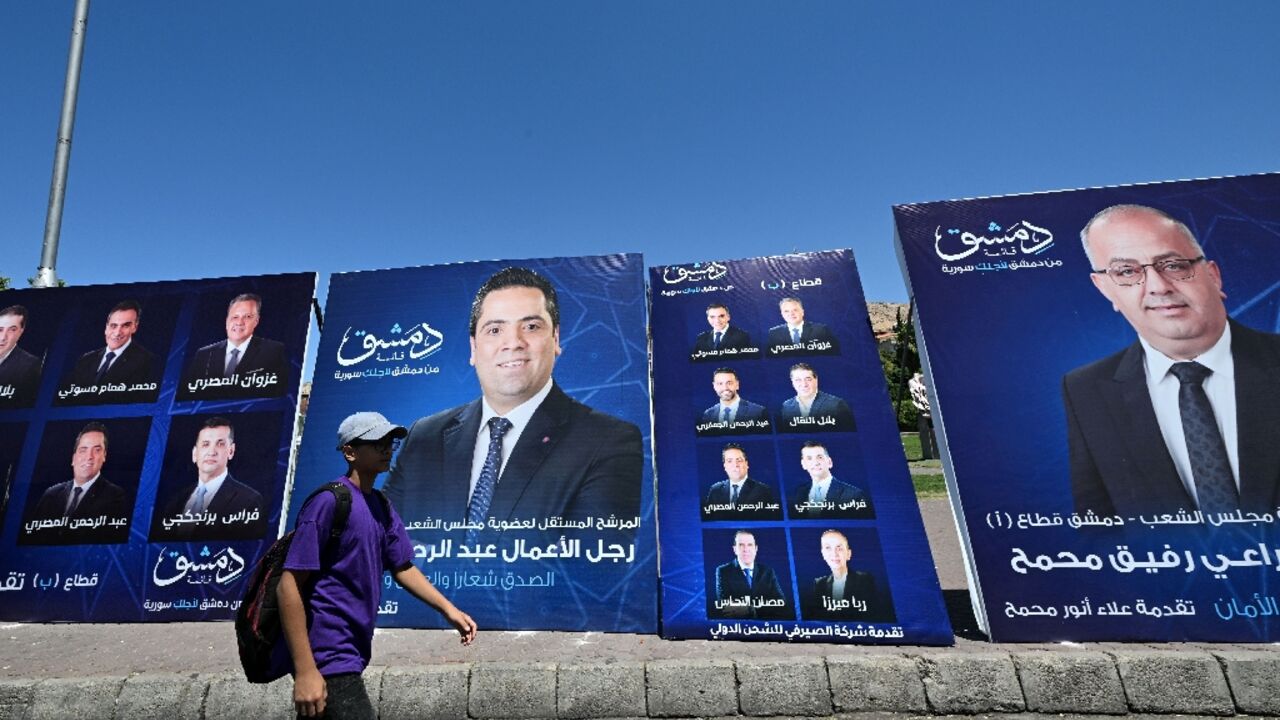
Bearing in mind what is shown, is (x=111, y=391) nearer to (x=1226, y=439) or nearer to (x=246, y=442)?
(x=246, y=442)

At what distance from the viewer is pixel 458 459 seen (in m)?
5.47

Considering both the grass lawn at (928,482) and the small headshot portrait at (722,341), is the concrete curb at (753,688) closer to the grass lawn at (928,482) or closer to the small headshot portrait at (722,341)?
the small headshot portrait at (722,341)

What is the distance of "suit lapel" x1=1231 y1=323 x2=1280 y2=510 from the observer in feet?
14.2

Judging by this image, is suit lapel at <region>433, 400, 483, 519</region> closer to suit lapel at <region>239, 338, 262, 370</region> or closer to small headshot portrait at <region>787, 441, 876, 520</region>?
suit lapel at <region>239, 338, 262, 370</region>

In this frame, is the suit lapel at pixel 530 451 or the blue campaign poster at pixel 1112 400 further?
the suit lapel at pixel 530 451

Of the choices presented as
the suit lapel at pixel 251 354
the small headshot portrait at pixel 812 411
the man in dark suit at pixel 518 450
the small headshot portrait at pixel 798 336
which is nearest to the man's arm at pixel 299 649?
the man in dark suit at pixel 518 450

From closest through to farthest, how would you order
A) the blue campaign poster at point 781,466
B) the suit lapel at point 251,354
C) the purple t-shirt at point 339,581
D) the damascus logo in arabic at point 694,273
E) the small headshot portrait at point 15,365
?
1. the purple t-shirt at point 339,581
2. the blue campaign poster at point 781,466
3. the damascus logo in arabic at point 694,273
4. the suit lapel at point 251,354
5. the small headshot portrait at point 15,365

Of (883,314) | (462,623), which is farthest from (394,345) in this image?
(883,314)

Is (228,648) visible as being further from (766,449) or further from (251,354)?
(766,449)

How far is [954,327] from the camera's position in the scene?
516 cm

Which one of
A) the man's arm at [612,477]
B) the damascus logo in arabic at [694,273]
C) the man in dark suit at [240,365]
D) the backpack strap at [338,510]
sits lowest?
the backpack strap at [338,510]

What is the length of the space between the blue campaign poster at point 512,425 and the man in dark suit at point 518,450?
13mm

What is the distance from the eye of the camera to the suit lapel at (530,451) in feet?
17.3

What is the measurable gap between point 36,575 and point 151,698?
3135mm
